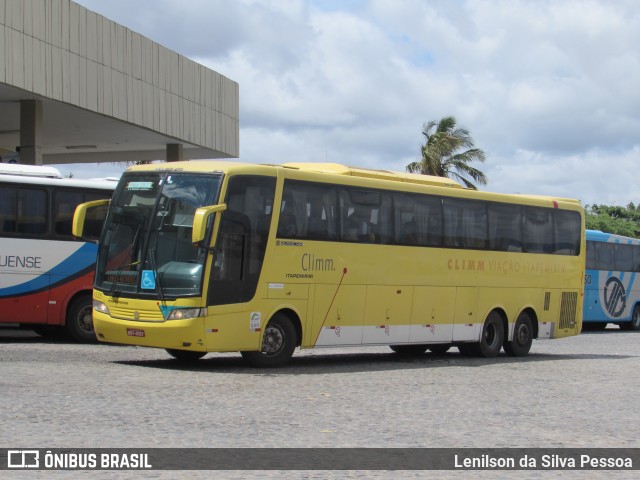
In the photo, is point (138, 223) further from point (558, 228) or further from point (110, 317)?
point (558, 228)

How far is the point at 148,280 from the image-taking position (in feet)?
53.8

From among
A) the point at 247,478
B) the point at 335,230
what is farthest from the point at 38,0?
the point at 247,478

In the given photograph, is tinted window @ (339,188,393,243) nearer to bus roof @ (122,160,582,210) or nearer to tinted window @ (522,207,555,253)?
bus roof @ (122,160,582,210)

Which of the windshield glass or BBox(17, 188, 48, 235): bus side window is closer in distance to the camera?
the windshield glass

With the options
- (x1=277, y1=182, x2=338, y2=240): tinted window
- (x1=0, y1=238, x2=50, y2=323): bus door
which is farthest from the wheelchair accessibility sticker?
(x1=0, y1=238, x2=50, y2=323): bus door

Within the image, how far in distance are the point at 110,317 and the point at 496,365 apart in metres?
7.52

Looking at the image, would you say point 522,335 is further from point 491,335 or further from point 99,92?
point 99,92

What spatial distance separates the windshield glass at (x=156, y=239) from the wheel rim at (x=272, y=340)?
5.75 ft

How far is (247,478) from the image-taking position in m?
8.41

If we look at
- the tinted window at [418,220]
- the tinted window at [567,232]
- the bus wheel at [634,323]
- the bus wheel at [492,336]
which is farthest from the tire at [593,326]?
the tinted window at [418,220]

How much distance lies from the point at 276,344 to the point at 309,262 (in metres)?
1.49

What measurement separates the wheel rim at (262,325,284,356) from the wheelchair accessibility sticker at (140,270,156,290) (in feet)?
6.72

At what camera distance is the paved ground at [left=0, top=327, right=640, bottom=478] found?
10.2 metres

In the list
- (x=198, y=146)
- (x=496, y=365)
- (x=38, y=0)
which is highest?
(x=38, y=0)
